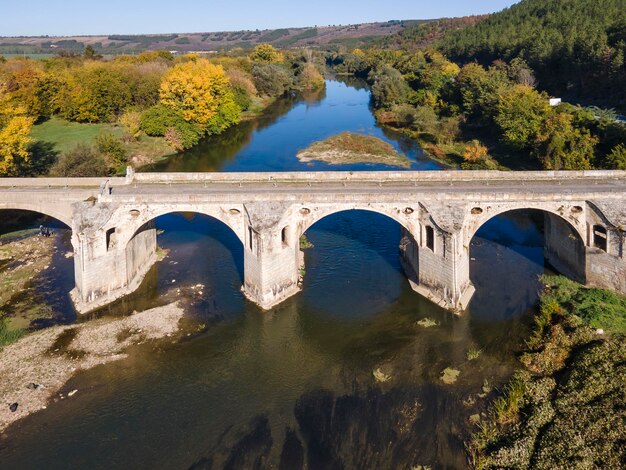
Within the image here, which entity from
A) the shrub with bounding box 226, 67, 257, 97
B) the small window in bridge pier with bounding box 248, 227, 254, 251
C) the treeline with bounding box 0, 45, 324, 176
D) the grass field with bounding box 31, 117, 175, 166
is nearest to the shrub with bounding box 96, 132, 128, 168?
the treeline with bounding box 0, 45, 324, 176

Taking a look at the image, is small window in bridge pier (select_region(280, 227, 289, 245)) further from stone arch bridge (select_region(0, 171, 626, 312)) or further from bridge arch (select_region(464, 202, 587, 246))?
bridge arch (select_region(464, 202, 587, 246))

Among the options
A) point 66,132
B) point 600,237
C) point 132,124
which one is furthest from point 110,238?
point 66,132

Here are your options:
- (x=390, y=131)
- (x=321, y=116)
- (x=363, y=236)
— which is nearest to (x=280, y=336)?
(x=363, y=236)

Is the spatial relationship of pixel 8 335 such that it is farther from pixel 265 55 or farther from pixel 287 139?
pixel 265 55

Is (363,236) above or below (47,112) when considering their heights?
below

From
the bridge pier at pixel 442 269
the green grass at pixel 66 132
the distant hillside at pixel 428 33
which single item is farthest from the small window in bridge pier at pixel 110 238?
the distant hillside at pixel 428 33

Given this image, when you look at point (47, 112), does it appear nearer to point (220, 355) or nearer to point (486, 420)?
point (220, 355)
